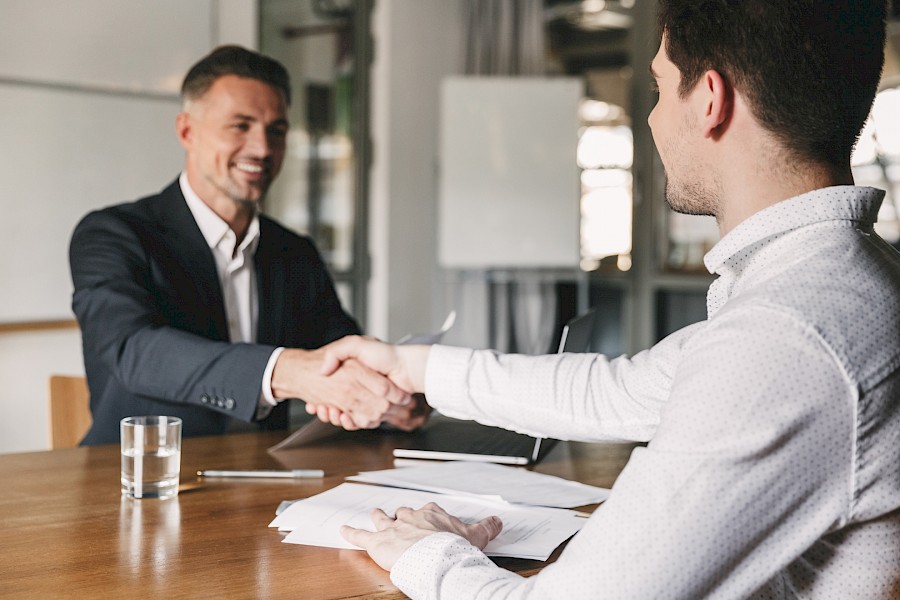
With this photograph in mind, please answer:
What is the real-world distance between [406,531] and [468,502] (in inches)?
10.8

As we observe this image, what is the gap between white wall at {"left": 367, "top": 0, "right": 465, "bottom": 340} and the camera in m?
4.80

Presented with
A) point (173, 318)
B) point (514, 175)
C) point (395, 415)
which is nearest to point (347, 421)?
point (395, 415)

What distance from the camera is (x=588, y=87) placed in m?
6.70

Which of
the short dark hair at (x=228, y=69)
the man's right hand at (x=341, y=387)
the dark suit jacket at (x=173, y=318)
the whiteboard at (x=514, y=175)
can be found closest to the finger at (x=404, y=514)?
the man's right hand at (x=341, y=387)

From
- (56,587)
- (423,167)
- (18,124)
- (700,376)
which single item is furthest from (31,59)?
(700,376)

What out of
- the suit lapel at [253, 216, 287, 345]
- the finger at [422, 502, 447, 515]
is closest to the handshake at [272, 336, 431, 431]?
the finger at [422, 502, 447, 515]

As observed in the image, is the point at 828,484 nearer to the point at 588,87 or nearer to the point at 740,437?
the point at 740,437

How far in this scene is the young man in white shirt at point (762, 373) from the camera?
836 mm

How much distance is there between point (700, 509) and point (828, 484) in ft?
0.42

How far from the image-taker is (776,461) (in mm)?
832

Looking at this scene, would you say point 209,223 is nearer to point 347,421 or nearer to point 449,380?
point 347,421

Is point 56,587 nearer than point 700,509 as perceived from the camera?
No

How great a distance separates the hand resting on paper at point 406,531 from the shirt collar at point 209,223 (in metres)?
1.34

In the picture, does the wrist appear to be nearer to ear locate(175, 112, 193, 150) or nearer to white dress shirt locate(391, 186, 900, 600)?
white dress shirt locate(391, 186, 900, 600)
